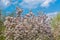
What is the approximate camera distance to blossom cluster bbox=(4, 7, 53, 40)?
831 centimetres

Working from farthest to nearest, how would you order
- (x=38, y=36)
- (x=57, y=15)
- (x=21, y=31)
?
(x=57, y=15) < (x=38, y=36) < (x=21, y=31)

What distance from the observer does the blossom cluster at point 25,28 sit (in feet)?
27.3

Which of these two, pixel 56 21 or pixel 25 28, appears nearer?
pixel 25 28

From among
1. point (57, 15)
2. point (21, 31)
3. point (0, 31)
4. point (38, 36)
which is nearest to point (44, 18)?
point (38, 36)

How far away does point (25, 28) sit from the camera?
841cm

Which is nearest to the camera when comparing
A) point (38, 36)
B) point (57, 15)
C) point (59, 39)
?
point (38, 36)

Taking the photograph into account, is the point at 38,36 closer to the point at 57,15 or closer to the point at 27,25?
the point at 27,25

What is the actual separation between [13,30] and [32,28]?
0.82m

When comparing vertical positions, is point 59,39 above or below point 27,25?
below

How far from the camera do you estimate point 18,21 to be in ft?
27.8

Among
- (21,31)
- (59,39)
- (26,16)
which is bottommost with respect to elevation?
(59,39)

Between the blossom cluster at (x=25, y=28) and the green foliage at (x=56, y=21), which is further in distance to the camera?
the green foliage at (x=56, y=21)

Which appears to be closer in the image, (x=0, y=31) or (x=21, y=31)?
(x=21, y=31)

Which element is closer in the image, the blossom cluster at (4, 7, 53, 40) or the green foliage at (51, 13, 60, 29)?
the blossom cluster at (4, 7, 53, 40)
